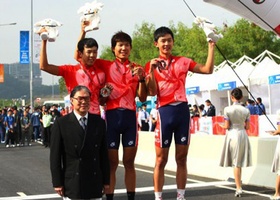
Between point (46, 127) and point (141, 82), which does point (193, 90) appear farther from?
point (141, 82)

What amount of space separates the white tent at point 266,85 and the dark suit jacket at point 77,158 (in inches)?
815

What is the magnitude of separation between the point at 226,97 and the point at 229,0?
25.1m

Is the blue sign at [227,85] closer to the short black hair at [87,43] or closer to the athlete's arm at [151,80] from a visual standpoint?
the athlete's arm at [151,80]

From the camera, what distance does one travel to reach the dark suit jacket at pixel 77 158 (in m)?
5.73

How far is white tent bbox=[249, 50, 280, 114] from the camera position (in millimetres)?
26594

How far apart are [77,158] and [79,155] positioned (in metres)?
0.03

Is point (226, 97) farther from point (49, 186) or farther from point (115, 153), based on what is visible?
point (115, 153)

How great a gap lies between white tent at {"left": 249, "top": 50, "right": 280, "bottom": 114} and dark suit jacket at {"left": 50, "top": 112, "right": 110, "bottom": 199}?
20.7 metres

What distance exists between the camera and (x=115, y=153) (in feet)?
25.3

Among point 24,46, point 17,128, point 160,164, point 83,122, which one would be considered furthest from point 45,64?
point 24,46

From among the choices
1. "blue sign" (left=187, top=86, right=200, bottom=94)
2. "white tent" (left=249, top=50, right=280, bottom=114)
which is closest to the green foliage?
"blue sign" (left=187, top=86, right=200, bottom=94)

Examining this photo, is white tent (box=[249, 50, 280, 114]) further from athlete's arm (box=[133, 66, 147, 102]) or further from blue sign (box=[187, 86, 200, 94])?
athlete's arm (box=[133, 66, 147, 102])

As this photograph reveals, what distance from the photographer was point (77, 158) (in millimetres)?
5766

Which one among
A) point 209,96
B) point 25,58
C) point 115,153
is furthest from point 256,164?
point 25,58
